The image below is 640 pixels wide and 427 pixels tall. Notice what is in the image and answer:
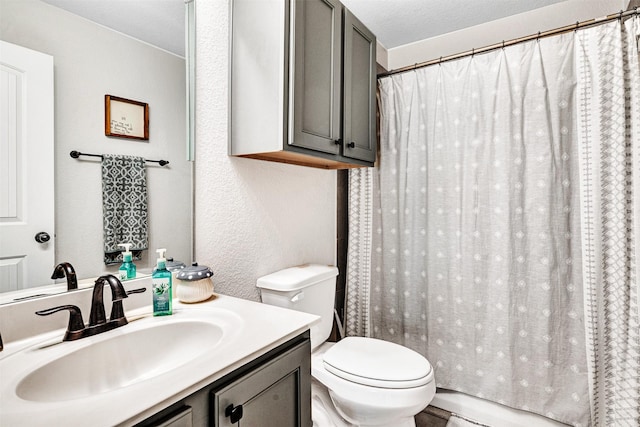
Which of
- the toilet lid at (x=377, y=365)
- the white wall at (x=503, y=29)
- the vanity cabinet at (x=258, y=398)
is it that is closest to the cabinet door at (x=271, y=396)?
the vanity cabinet at (x=258, y=398)

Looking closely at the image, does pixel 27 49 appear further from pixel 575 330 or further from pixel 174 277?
pixel 575 330

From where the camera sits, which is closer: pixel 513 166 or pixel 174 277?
pixel 174 277

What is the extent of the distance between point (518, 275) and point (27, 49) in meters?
2.05

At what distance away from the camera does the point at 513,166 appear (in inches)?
65.1

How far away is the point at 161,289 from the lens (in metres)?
1.08

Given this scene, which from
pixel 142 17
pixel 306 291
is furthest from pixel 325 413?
pixel 142 17

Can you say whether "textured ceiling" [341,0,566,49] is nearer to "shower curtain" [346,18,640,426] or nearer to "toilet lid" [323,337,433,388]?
"shower curtain" [346,18,640,426]

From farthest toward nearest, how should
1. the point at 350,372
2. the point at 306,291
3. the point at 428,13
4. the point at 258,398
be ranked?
1. the point at 428,13
2. the point at 306,291
3. the point at 350,372
4. the point at 258,398

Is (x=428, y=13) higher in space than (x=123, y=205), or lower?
higher

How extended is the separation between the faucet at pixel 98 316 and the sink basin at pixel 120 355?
21 millimetres

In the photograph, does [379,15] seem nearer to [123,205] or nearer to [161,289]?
[123,205]

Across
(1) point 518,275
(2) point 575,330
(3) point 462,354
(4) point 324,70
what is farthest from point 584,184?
(4) point 324,70

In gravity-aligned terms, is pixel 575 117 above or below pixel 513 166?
above

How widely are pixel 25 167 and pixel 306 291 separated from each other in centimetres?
109
